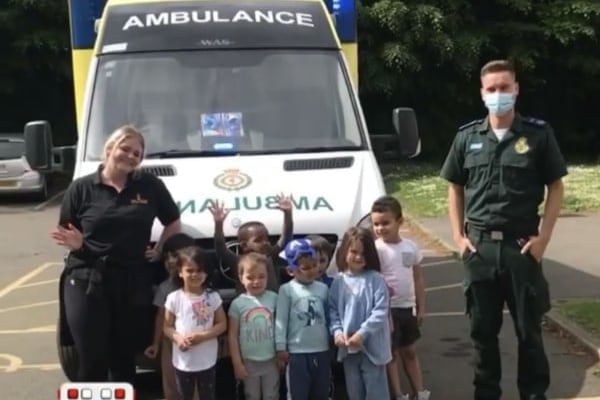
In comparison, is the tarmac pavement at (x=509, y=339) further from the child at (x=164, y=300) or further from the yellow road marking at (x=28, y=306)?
the yellow road marking at (x=28, y=306)

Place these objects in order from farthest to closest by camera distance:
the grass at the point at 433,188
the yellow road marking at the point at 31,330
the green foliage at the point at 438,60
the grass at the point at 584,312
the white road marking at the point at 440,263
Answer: the green foliage at the point at 438,60 < the grass at the point at 433,188 < the white road marking at the point at 440,263 < the yellow road marking at the point at 31,330 < the grass at the point at 584,312

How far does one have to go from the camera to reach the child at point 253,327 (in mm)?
5637

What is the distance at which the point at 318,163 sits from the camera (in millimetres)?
6855

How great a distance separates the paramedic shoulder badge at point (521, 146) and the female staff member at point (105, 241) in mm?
2043

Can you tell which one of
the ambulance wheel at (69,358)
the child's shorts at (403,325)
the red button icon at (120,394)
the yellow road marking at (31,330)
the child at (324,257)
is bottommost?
the yellow road marking at (31,330)

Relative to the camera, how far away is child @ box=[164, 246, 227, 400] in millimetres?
5660

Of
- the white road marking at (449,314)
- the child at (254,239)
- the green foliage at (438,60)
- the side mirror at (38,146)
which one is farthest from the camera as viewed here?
the green foliage at (438,60)

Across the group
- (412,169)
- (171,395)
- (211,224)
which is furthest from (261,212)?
(412,169)

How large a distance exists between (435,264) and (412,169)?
1269 centimetres

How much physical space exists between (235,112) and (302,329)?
6.97 ft

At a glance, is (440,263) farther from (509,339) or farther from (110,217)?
(110,217)

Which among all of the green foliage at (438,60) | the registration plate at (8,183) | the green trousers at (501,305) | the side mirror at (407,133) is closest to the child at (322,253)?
the green trousers at (501,305)

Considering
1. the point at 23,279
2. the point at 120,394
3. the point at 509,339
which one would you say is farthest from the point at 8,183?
the point at 120,394

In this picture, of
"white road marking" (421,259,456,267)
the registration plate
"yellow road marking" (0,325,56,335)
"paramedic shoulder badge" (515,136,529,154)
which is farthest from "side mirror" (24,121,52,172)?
the registration plate
